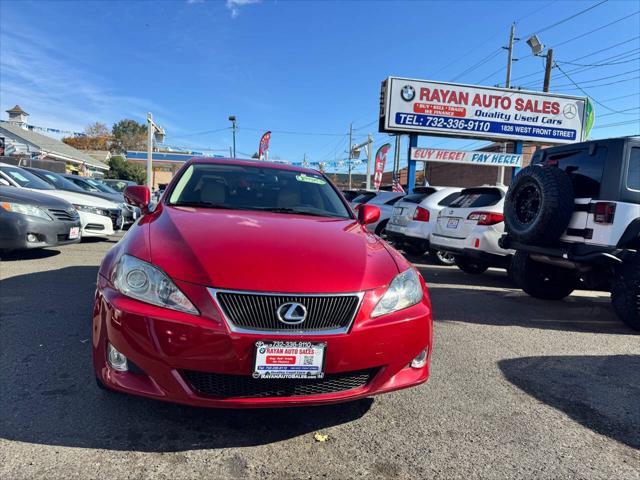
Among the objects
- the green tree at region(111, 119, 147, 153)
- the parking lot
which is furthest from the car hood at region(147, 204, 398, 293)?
the green tree at region(111, 119, 147, 153)

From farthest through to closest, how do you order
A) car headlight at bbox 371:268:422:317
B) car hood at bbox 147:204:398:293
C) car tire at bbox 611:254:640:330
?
1. car tire at bbox 611:254:640:330
2. car headlight at bbox 371:268:422:317
3. car hood at bbox 147:204:398:293

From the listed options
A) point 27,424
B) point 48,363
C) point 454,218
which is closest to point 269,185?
point 48,363

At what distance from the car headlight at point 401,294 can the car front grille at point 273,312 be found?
0.77ft

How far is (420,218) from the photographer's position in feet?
29.3

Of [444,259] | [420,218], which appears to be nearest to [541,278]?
[444,259]

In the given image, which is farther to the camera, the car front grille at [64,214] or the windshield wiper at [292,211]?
the car front grille at [64,214]

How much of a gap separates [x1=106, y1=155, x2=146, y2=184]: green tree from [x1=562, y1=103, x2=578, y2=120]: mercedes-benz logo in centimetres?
4291

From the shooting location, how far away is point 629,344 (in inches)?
172

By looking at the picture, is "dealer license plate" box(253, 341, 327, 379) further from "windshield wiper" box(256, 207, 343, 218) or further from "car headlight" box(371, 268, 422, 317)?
"windshield wiper" box(256, 207, 343, 218)

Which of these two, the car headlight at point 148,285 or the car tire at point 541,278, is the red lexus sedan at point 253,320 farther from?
the car tire at point 541,278

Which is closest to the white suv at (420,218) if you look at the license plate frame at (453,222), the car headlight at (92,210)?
the license plate frame at (453,222)

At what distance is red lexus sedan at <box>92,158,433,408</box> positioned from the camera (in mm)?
2102

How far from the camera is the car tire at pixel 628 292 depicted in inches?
179

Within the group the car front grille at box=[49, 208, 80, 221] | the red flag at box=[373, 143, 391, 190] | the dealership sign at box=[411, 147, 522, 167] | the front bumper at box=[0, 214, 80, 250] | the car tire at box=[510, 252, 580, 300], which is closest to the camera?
the car tire at box=[510, 252, 580, 300]
